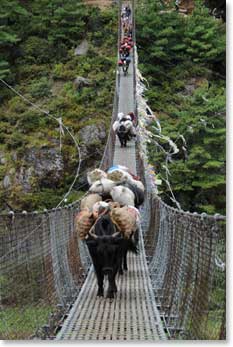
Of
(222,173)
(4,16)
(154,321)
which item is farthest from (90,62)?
(154,321)

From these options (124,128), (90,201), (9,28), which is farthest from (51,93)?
(90,201)

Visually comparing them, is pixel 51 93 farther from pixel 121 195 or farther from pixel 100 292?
pixel 100 292

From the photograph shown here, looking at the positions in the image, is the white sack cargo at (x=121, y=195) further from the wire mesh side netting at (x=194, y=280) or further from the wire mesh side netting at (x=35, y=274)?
the wire mesh side netting at (x=35, y=274)

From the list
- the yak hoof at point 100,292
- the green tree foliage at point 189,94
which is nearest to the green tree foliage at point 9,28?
the green tree foliage at point 189,94

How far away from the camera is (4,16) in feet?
66.4

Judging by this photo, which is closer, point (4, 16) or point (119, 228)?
point (119, 228)

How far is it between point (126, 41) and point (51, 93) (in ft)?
8.47

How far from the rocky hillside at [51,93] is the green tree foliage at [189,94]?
1.41 m

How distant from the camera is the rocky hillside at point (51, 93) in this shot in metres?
15.3

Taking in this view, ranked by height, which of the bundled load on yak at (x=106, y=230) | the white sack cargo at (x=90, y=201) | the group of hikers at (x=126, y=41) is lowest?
the bundled load on yak at (x=106, y=230)

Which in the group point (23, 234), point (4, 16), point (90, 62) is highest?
point (4, 16)

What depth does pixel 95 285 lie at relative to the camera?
16.3ft

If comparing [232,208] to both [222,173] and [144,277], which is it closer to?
[144,277]

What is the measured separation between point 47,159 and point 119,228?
37.5ft
